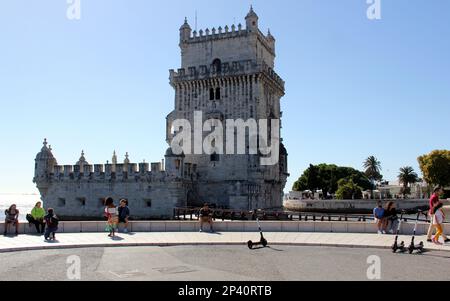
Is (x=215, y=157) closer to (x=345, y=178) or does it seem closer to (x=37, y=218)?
(x=37, y=218)

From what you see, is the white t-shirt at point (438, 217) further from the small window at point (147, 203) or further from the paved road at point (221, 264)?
the small window at point (147, 203)

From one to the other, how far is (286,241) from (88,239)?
7541mm

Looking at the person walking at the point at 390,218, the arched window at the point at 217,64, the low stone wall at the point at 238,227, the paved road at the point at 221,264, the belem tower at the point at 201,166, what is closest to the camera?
the paved road at the point at 221,264

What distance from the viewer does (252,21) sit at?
3900 centimetres

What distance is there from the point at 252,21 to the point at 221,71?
5.12m

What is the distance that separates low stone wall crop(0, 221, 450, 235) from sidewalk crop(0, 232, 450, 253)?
908 mm

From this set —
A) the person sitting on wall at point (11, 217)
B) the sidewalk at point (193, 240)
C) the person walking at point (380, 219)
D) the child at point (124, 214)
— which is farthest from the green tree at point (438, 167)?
the person sitting on wall at point (11, 217)

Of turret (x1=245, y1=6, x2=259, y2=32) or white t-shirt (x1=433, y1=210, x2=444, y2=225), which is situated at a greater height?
turret (x1=245, y1=6, x2=259, y2=32)

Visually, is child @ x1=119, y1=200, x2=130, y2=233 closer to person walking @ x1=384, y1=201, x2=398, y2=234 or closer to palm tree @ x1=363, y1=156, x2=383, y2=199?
person walking @ x1=384, y1=201, x2=398, y2=234

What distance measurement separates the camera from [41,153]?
135 feet

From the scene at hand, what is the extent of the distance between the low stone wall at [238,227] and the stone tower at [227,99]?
48.9ft

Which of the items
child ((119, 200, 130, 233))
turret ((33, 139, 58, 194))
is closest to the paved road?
child ((119, 200, 130, 233))

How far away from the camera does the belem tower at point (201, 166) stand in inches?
1449

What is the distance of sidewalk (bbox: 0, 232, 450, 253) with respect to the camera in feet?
51.8
